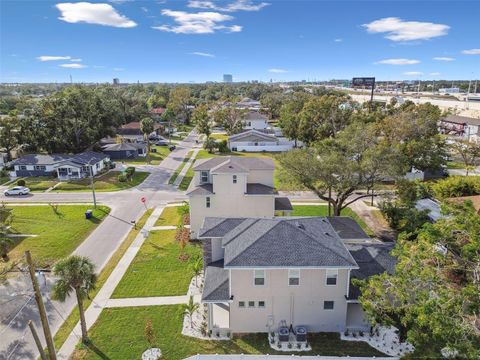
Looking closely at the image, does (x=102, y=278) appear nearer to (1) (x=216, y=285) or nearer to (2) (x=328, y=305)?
(1) (x=216, y=285)

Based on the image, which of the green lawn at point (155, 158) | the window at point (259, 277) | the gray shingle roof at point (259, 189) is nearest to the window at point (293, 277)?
the window at point (259, 277)

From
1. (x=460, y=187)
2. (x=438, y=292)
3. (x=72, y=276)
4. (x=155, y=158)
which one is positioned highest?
(x=438, y=292)

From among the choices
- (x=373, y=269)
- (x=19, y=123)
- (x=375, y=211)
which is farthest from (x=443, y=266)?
(x=19, y=123)

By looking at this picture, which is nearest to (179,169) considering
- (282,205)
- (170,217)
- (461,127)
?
(170,217)

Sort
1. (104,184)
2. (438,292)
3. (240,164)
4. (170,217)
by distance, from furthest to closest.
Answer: (104,184) → (170,217) → (240,164) → (438,292)

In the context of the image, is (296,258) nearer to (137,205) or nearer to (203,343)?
(203,343)

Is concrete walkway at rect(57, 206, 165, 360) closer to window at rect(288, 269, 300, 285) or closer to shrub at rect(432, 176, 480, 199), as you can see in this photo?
window at rect(288, 269, 300, 285)

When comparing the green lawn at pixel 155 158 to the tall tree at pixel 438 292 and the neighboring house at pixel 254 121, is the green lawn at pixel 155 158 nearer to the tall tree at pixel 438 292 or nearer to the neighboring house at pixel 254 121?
the neighboring house at pixel 254 121
